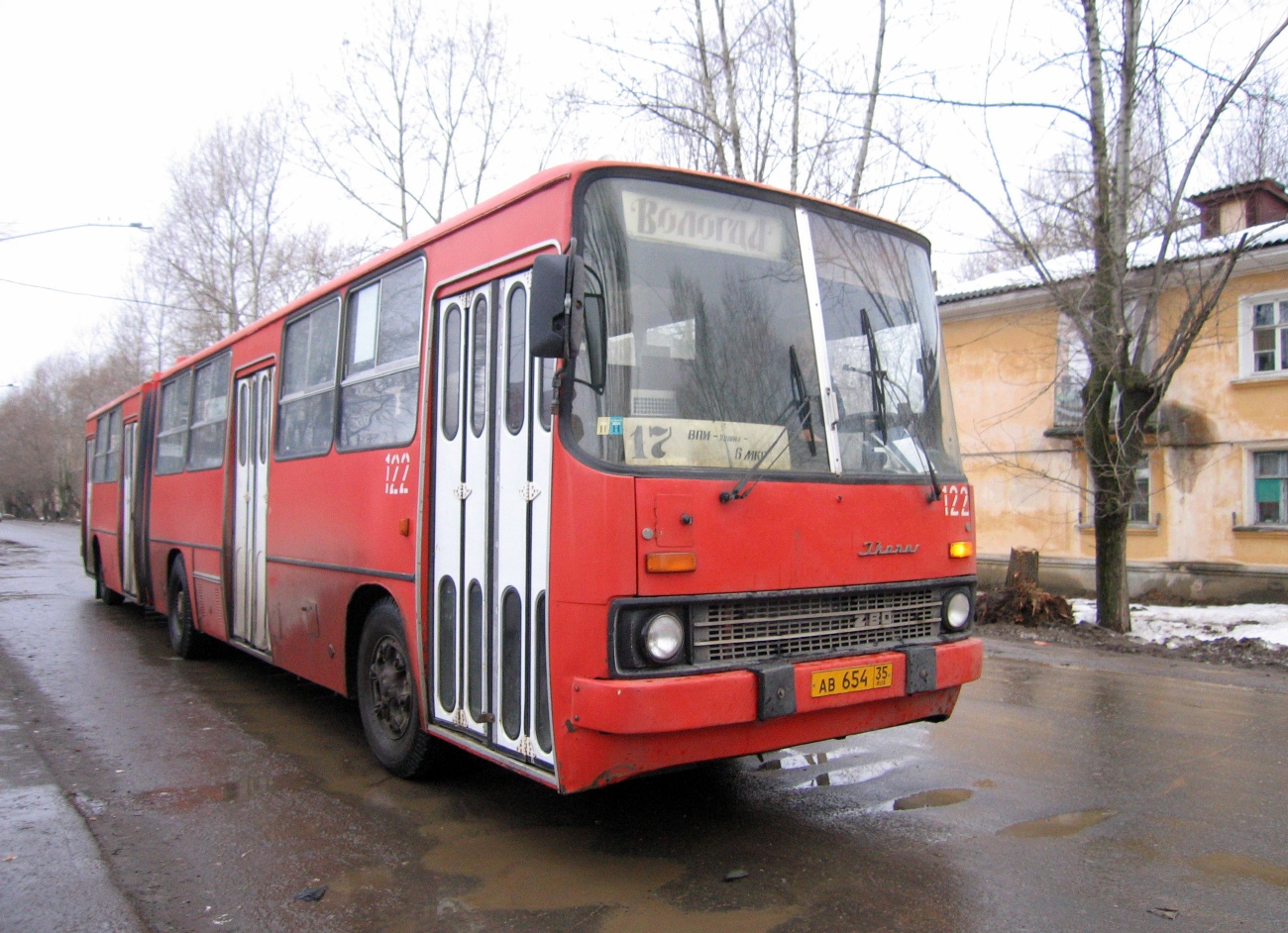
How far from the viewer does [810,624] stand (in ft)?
14.2

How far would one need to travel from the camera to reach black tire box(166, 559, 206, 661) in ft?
31.4

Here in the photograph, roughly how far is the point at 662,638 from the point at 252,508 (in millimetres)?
5041

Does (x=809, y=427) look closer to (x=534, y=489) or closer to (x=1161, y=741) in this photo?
(x=534, y=489)

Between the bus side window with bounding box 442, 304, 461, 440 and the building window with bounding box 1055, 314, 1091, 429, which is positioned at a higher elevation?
the building window with bounding box 1055, 314, 1091, 429

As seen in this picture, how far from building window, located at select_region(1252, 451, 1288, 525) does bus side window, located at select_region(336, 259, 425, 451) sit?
16.7m

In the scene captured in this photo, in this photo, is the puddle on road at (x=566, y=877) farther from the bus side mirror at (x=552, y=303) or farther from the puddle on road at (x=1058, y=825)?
the bus side mirror at (x=552, y=303)

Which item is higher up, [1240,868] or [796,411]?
[796,411]

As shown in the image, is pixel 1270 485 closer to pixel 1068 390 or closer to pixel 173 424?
pixel 1068 390

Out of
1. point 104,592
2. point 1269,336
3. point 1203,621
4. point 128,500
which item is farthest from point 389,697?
point 1269,336

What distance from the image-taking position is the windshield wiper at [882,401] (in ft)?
15.5

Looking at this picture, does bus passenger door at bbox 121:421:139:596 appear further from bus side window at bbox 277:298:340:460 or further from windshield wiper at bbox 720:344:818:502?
windshield wiper at bbox 720:344:818:502

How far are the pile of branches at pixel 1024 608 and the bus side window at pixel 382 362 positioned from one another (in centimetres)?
989

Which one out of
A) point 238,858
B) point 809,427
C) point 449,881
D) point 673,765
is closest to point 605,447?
point 809,427

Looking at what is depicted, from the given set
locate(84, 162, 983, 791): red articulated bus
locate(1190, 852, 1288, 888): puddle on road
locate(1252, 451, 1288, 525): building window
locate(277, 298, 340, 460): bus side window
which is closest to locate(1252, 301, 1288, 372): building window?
locate(1252, 451, 1288, 525): building window
